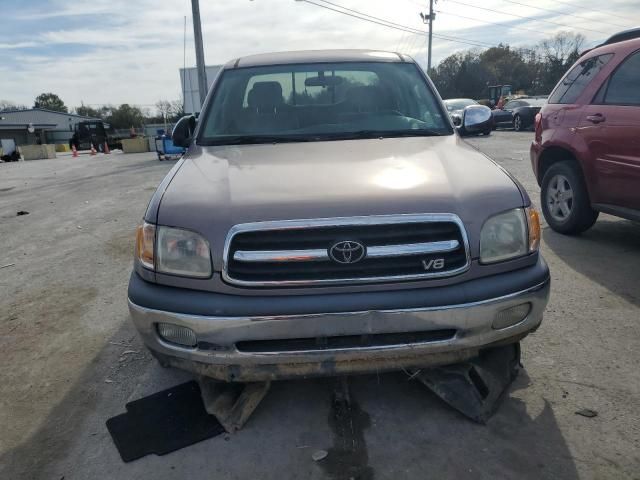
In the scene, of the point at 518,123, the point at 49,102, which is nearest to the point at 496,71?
the point at 518,123

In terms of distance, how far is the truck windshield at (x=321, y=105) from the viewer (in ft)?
10.2

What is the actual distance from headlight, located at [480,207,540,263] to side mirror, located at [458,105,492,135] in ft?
5.62

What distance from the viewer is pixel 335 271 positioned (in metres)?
2.04

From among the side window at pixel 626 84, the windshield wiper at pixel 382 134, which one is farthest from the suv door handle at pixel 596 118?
the windshield wiper at pixel 382 134

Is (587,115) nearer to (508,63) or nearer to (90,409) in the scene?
(90,409)

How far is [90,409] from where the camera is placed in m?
2.59

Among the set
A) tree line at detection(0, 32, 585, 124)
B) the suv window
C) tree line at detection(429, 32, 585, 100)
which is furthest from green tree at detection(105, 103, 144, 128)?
the suv window

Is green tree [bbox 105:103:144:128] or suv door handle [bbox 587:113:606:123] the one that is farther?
green tree [bbox 105:103:144:128]

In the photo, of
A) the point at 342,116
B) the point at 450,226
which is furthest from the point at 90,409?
the point at 342,116

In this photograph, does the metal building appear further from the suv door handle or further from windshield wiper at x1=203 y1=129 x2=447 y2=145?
→ the suv door handle

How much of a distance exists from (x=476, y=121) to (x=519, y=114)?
18937mm

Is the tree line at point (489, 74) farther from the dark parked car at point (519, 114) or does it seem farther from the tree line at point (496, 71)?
the dark parked car at point (519, 114)

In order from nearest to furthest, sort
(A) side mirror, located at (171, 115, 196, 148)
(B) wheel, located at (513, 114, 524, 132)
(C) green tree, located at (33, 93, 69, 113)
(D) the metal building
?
1. (A) side mirror, located at (171, 115, 196, 148)
2. (B) wheel, located at (513, 114, 524, 132)
3. (D) the metal building
4. (C) green tree, located at (33, 93, 69, 113)

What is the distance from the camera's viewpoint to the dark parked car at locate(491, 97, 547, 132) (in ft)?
67.2
